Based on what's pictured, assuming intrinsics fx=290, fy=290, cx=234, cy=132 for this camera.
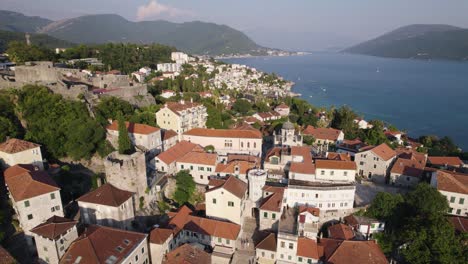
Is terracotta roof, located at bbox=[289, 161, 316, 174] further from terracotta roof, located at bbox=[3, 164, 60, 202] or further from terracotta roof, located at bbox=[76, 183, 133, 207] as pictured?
terracotta roof, located at bbox=[3, 164, 60, 202]

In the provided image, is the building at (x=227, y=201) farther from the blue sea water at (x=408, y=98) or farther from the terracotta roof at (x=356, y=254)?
the blue sea water at (x=408, y=98)

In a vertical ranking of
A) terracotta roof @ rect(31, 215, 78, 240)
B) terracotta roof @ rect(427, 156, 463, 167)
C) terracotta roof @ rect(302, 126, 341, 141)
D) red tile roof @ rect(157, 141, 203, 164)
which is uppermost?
red tile roof @ rect(157, 141, 203, 164)

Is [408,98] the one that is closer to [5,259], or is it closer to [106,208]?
[106,208]

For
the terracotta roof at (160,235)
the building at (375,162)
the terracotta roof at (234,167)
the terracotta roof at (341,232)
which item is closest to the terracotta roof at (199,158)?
the terracotta roof at (234,167)

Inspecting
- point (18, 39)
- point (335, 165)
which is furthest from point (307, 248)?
point (18, 39)

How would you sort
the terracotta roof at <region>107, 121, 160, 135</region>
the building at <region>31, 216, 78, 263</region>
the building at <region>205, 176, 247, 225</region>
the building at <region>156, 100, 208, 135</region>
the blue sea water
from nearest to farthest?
the building at <region>31, 216, 78, 263</region>, the building at <region>205, 176, 247, 225</region>, the terracotta roof at <region>107, 121, 160, 135</region>, the building at <region>156, 100, 208, 135</region>, the blue sea water

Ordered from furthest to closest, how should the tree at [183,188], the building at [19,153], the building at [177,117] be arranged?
1. the building at [177,117]
2. the tree at [183,188]
3. the building at [19,153]

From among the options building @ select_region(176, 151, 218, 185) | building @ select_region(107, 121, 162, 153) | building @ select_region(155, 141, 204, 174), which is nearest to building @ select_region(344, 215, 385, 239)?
building @ select_region(176, 151, 218, 185)
